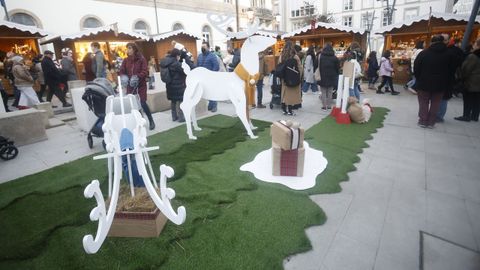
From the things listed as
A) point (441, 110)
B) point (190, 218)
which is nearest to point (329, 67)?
point (441, 110)

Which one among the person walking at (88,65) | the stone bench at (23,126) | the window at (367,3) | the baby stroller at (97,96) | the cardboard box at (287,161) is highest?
the window at (367,3)

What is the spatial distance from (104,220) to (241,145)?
292 cm

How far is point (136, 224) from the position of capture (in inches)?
95.3

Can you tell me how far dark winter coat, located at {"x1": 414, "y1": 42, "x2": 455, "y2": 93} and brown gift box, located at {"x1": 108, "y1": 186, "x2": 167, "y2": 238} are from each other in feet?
18.0

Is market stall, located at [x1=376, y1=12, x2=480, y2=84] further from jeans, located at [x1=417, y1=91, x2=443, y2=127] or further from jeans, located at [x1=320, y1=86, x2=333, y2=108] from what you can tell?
jeans, located at [x1=417, y1=91, x2=443, y2=127]

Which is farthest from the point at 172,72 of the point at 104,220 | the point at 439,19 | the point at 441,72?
the point at 439,19

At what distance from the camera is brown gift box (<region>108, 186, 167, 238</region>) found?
94.2 inches

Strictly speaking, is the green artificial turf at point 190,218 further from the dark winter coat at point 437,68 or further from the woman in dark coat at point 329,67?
the woman in dark coat at point 329,67

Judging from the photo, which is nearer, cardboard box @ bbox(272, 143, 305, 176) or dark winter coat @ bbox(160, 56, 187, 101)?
cardboard box @ bbox(272, 143, 305, 176)

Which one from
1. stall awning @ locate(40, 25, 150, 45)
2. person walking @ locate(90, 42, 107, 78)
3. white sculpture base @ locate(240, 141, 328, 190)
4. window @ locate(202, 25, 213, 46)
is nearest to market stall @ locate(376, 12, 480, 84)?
white sculpture base @ locate(240, 141, 328, 190)

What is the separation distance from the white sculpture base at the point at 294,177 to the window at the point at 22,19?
1792cm

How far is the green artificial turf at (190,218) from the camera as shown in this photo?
7.30 ft

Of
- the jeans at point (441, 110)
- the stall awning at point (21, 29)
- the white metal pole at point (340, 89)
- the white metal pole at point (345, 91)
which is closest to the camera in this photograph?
the white metal pole at point (345, 91)

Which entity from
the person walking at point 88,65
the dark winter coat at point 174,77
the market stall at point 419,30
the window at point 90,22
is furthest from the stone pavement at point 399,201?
the window at point 90,22
